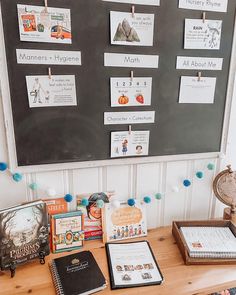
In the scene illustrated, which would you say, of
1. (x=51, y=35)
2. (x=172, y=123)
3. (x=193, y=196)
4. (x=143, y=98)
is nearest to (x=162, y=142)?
(x=172, y=123)

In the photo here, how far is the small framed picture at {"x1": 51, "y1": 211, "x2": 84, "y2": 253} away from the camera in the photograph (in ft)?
3.84

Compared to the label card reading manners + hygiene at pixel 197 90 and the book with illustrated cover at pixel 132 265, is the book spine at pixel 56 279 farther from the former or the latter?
the label card reading manners + hygiene at pixel 197 90

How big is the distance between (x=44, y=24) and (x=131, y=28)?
1.18 ft

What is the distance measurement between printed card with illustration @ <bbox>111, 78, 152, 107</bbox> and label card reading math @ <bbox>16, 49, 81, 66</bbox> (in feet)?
0.62

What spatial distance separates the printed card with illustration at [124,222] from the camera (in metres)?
1.27

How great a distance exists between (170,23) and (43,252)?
116cm

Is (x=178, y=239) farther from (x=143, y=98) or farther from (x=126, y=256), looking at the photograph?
(x=143, y=98)

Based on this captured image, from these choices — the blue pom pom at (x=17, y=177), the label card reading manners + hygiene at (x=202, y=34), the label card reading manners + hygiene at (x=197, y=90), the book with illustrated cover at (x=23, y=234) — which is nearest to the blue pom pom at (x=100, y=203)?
the book with illustrated cover at (x=23, y=234)

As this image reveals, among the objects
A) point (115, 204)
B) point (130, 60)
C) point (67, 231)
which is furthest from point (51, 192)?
point (130, 60)

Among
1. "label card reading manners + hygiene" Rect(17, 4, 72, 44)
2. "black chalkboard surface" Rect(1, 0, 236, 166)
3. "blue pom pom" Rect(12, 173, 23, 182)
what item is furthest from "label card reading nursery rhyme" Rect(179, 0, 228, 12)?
"blue pom pom" Rect(12, 173, 23, 182)

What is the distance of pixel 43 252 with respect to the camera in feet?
3.63

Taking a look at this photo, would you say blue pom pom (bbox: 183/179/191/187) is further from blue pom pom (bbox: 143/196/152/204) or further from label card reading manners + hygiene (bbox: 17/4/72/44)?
label card reading manners + hygiene (bbox: 17/4/72/44)

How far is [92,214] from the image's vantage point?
1.26m

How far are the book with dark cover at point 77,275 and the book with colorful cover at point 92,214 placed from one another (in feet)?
0.42
